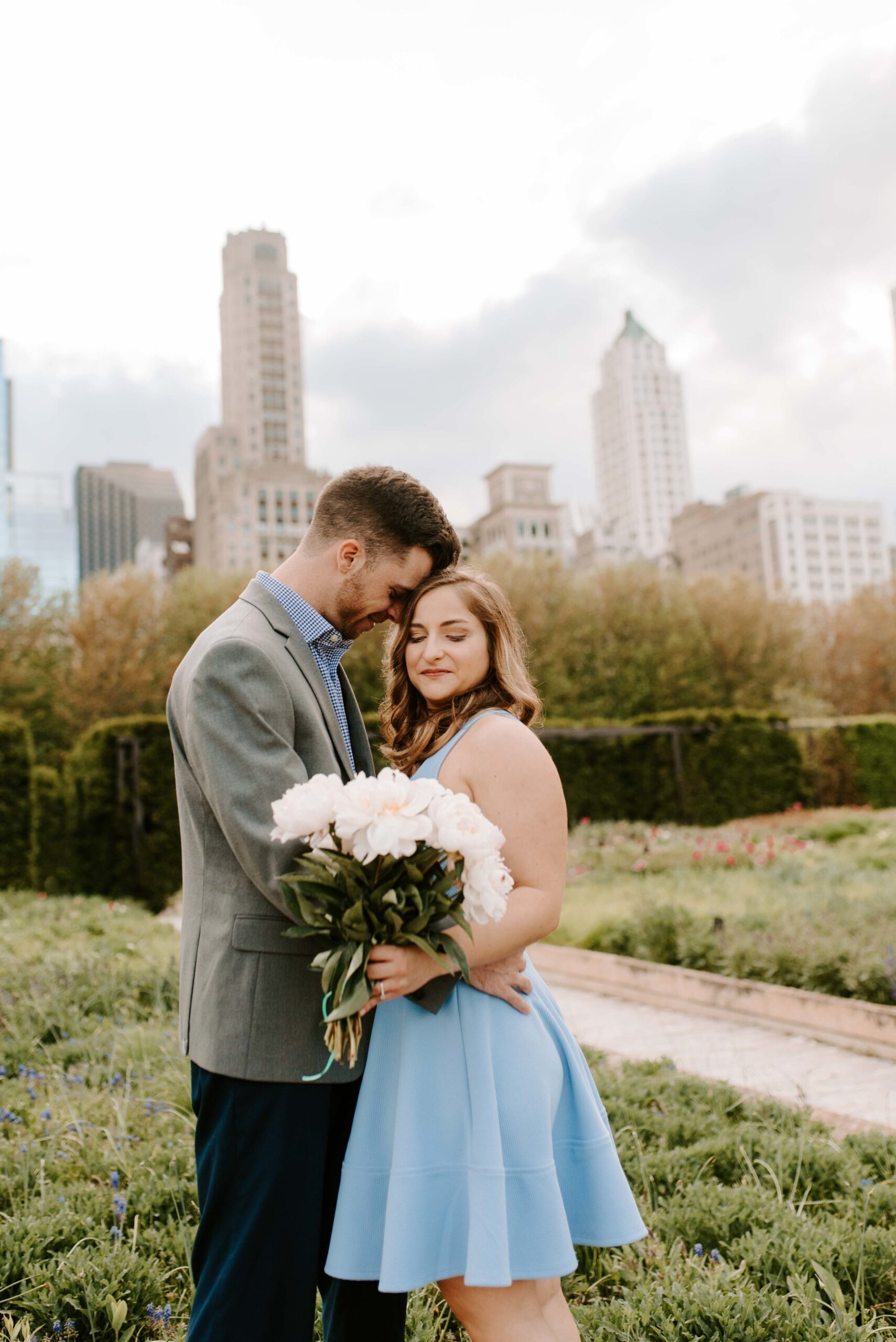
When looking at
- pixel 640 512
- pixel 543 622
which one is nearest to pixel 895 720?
pixel 543 622

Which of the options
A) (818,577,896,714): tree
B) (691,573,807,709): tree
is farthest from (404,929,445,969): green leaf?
(818,577,896,714): tree

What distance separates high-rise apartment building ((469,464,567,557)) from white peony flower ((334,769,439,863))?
89.1 m

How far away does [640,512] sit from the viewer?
17612 cm

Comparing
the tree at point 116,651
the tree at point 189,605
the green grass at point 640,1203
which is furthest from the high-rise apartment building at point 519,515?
the green grass at point 640,1203

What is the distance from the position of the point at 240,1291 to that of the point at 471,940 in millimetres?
812

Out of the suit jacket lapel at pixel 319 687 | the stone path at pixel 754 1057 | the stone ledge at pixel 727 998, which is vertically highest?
→ the suit jacket lapel at pixel 319 687

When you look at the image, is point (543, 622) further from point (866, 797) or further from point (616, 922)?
point (616, 922)

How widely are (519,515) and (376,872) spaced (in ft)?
316

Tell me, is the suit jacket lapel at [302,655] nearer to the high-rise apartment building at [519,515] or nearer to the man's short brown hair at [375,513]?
the man's short brown hair at [375,513]

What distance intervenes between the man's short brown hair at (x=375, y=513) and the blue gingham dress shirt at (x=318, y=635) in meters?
0.16

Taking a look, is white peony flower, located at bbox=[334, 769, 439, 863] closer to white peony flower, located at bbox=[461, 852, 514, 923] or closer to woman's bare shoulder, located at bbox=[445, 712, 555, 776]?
white peony flower, located at bbox=[461, 852, 514, 923]

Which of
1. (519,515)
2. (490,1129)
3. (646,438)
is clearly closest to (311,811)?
(490,1129)

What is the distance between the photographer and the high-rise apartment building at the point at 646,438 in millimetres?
176125

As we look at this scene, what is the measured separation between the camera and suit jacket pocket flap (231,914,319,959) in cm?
196
